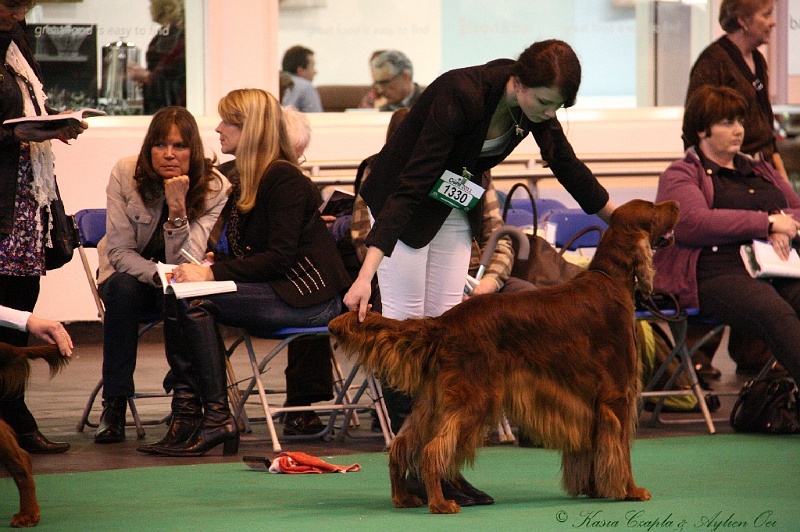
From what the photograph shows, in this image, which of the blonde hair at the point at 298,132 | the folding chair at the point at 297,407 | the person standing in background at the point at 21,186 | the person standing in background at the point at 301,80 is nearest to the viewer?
the person standing in background at the point at 21,186

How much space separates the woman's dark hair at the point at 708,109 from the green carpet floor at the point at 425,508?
1.45 metres

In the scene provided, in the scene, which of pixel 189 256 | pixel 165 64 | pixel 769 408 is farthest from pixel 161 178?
pixel 165 64

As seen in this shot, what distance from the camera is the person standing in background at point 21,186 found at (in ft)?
14.9

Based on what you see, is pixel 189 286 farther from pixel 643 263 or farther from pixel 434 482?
pixel 643 263

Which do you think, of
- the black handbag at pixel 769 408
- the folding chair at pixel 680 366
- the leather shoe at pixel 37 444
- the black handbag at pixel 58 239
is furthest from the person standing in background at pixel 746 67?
the leather shoe at pixel 37 444

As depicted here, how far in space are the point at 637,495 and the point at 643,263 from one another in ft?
2.22

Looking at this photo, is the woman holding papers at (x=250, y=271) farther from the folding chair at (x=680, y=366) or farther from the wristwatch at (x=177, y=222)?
the folding chair at (x=680, y=366)

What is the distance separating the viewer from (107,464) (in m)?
4.52

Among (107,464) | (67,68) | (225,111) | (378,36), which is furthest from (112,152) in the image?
(107,464)

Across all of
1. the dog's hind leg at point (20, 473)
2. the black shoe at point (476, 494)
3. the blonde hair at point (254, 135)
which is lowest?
the black shoe at point (476, 494)

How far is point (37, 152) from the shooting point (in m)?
4.66

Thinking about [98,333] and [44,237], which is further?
[98,333]

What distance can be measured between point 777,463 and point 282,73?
511 centimetres

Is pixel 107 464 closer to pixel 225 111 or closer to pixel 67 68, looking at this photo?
pixel 225 111
